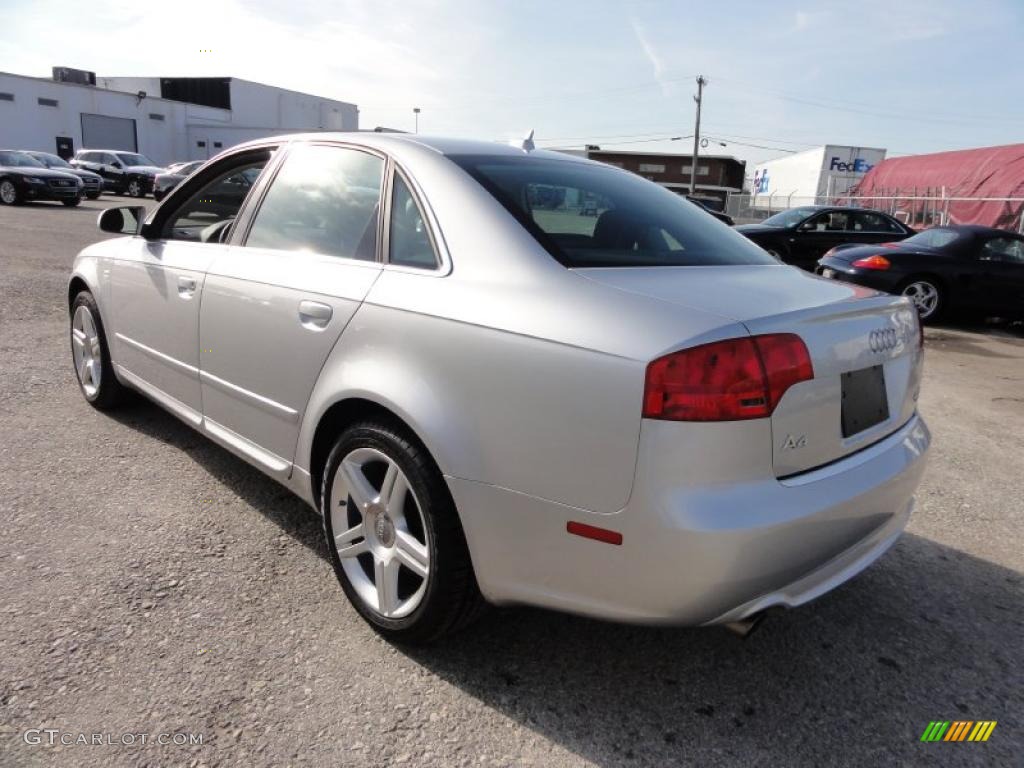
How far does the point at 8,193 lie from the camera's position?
67.9 feet

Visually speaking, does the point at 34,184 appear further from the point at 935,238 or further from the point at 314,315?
the point at 314,315

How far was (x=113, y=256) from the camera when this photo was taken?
159 inches

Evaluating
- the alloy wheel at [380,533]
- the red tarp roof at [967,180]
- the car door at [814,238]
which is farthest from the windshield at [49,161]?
the red tarp roof at [967,180]

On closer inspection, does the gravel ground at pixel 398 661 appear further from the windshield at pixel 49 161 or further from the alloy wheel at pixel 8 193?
the windshield at pixel 49 161

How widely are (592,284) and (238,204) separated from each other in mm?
2066

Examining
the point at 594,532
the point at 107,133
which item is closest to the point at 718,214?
the point at 594,532

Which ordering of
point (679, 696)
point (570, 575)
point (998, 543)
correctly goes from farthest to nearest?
point (998, 543) < point (679, 696) < point (570, 575)

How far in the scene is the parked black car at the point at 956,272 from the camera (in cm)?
962

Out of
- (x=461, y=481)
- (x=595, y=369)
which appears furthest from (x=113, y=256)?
(x=595, y=369)

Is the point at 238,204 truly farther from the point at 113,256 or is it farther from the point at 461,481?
the point at 461,481

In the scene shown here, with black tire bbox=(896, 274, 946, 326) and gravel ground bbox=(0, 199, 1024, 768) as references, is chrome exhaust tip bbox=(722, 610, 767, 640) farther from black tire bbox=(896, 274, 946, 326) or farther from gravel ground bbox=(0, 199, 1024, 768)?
black tire bbox=(896, 274, 946, 326)

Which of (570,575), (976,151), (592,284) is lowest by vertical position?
(570,575)

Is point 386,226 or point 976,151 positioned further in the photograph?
point 976,151

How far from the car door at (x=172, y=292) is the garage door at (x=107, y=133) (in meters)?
48.7
